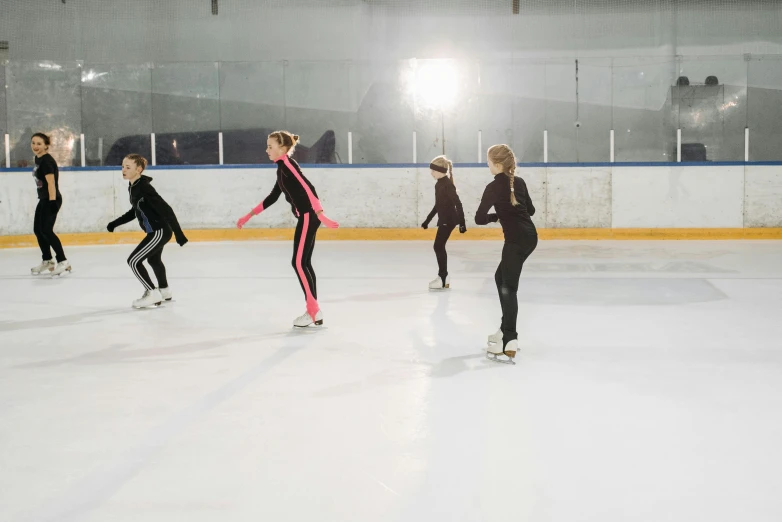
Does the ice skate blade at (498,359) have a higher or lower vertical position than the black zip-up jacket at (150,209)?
lower

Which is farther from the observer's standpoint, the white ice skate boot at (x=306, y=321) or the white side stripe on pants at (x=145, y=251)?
the white side stripe on pants at (x=145, y=251)

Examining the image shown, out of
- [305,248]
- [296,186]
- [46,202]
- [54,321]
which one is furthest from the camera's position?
[46,202]

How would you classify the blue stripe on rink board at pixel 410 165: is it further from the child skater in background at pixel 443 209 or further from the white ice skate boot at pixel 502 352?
the white ice skate boot at pixel 502 352

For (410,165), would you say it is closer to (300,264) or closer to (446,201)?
(446,201)

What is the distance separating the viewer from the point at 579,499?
2.56 meters

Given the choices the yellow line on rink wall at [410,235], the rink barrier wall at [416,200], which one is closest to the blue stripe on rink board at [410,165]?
the rink barrier wall at [416,200]

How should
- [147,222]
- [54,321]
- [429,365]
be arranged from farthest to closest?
[147,222]
[54,321]
[429,365]

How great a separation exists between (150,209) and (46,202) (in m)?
2.59

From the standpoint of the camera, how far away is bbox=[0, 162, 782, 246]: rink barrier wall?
13195 millimetres

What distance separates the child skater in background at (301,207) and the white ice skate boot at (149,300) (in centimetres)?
151

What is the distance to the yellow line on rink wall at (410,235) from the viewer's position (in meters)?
13.1

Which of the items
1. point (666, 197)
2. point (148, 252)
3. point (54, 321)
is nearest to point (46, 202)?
point (148, 252)

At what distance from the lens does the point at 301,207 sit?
570 centimetres

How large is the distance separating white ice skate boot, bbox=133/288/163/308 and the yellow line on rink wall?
6522mm
